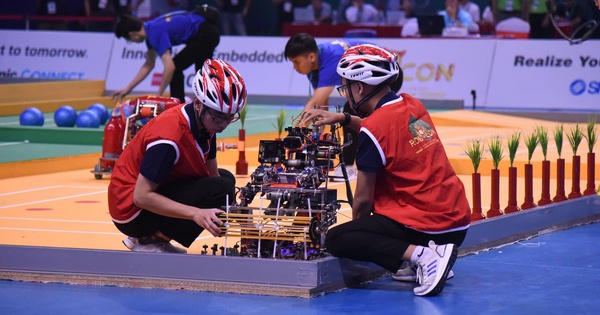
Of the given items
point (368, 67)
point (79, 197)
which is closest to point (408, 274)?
point (368, 67)

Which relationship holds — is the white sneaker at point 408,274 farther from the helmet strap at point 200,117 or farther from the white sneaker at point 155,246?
the helmet strap at point 200,117

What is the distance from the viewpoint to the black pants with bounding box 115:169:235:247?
5.67m

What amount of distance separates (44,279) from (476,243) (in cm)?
253

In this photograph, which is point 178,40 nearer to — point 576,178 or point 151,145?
point 576,178

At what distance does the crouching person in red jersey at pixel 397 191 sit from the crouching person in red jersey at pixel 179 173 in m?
0.62

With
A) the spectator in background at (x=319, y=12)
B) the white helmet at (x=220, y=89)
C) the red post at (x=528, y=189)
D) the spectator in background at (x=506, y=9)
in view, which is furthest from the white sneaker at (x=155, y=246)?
the spectator in background at (x=319, y=12)

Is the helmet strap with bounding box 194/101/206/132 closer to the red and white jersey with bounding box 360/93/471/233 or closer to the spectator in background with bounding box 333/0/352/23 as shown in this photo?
the red and white jersey with bounding box 360/93/471/233

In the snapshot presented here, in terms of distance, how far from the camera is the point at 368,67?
17.9 ft

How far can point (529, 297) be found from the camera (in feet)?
17.5

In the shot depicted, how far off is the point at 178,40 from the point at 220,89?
6.79 metres

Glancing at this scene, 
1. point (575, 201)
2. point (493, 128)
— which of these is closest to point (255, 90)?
point (493, 128)

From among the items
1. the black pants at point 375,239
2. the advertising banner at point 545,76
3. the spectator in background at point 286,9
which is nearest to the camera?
the black pants at point 375,239

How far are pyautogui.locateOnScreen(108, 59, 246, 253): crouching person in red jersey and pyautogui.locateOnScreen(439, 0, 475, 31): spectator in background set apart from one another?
41.7 ft

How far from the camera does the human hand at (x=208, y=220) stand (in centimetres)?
534
